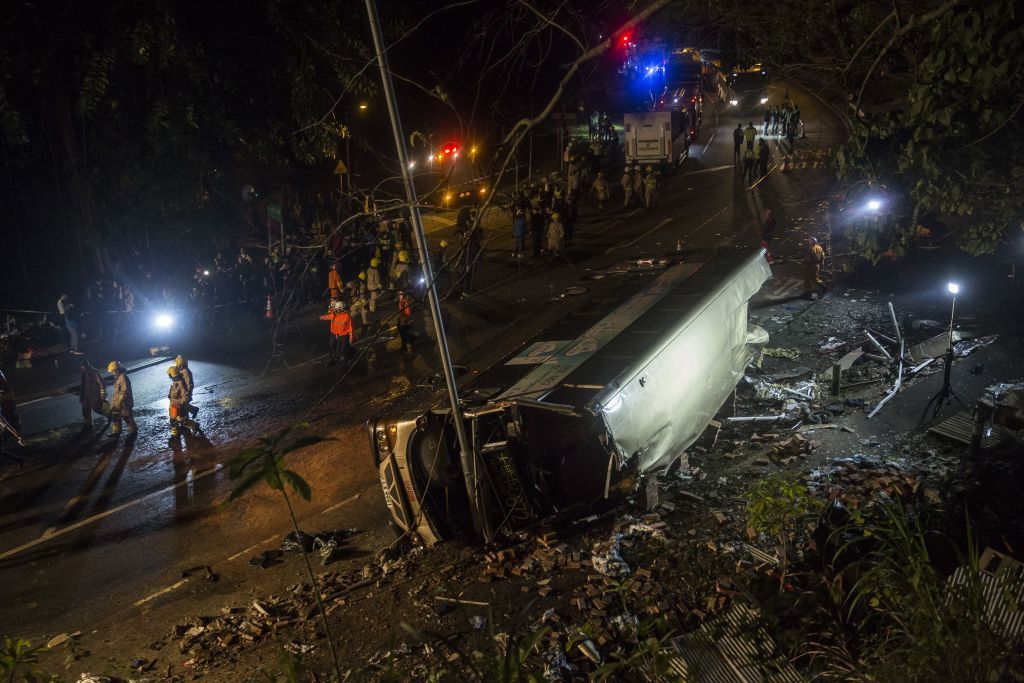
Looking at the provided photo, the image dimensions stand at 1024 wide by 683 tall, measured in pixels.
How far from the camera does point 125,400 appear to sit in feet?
41.1

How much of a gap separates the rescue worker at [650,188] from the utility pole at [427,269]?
18.2 meters

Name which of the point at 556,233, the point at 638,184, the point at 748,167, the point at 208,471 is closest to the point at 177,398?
the point at 208,471

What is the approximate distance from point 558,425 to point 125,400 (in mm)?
8485

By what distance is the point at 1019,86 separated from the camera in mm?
6625

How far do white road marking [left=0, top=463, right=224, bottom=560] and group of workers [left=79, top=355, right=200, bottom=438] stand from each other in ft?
5.64

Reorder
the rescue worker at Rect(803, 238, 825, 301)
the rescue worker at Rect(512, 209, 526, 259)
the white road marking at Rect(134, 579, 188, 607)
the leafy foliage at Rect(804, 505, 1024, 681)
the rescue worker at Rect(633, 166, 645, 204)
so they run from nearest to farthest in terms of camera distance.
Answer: the leafy foliage at Rect(804, 505, 1024, 681) → the white road marking at Rect(134, 579, 188, 607) → the rescue worker at Rect(803, 238, 825, 301) → the rescue worker at Rect(512, 209, 526, 259) → the rescue worker at Rect(633, 166, 645, 204)

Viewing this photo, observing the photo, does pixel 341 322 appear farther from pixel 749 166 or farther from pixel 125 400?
pixel 749 166

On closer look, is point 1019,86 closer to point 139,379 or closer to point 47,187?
point 139,379

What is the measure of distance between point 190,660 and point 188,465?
4918mm

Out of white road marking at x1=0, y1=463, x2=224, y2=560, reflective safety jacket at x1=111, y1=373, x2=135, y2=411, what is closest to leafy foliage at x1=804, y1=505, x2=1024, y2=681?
white road marking at x1=0, y1=463, x2=224, y2=560

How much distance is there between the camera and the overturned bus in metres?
7.36

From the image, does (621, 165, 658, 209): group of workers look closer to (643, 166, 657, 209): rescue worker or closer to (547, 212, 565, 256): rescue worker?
(643, 166, 657, 209): rescue worker

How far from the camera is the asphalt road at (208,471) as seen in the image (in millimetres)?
8156

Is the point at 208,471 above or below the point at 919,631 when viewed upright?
below
